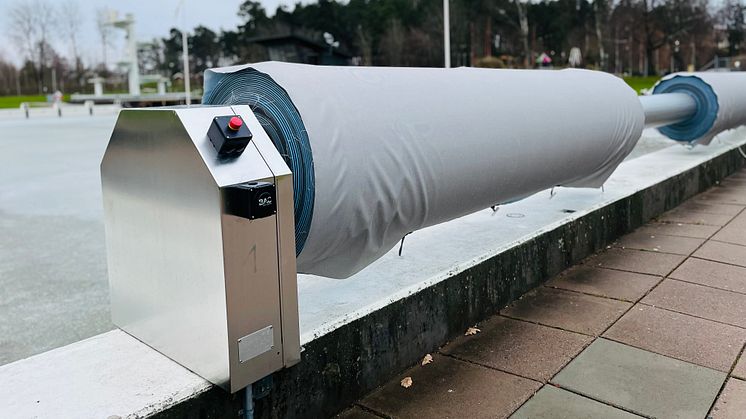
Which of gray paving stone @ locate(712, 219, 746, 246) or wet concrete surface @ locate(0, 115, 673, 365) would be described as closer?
wet concrete surface @ locate(0, 115, 673, 365)

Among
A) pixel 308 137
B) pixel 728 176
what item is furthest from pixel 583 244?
pixel 728 176

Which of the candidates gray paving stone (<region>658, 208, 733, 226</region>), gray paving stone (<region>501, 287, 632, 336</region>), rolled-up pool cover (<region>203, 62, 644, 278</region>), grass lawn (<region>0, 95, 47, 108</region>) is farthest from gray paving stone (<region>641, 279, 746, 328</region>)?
grass lawn (<region>0, 95, 47, 108</region>)

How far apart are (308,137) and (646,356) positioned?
2.09m

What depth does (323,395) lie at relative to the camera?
271cm

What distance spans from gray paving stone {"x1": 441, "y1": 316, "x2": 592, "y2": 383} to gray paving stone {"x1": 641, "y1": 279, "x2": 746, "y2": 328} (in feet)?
2.74

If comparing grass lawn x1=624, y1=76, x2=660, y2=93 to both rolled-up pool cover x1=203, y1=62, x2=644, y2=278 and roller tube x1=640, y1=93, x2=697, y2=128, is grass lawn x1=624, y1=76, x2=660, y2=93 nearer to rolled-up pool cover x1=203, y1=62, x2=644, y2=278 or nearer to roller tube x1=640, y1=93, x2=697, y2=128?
roller tube x1=640, y1=93, x2=697, y2=128

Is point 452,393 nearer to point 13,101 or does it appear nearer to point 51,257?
point 51,257

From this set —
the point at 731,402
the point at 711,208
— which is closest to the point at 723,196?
the point at 711,208

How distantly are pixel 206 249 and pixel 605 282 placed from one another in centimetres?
311

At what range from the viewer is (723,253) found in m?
5.12

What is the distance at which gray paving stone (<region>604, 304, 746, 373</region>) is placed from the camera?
326 cm

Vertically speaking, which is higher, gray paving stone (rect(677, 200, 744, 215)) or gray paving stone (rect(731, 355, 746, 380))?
gray paving stone (rect(677, 200, 744, 215))

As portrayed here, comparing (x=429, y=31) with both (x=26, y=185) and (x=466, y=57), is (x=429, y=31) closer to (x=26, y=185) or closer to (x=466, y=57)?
(x=466, y=57)

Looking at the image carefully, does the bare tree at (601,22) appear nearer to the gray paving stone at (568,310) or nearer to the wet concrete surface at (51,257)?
the wet concrete surface at (51,257)
